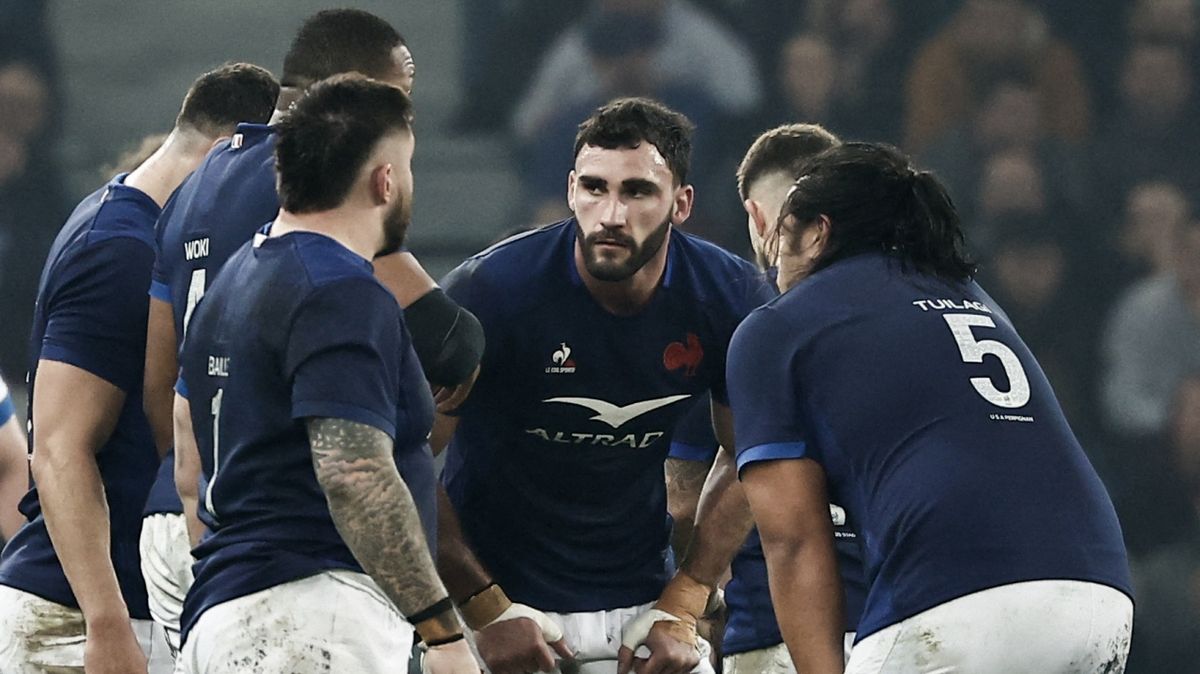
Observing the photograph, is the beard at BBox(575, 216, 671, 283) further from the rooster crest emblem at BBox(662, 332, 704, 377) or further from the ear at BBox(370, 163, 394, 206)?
the ear at BBox(370, 163, 394, 206)

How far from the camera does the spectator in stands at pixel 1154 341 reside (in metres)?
7.32

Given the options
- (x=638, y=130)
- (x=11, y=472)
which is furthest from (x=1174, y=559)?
(x=11, y=472)

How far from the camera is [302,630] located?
293 centimetres

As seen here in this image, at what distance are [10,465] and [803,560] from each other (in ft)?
7.96

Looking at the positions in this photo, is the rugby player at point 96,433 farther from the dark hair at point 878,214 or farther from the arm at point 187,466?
the dark hair at point 878,214

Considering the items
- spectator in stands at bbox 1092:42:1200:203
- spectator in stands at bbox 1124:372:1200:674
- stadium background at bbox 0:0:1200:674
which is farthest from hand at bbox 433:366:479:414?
spectator in stands at bbox 1092:42:1200:203

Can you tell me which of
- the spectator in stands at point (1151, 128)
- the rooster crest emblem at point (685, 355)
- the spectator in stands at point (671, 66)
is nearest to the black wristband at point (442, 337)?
the rooster crest emblem at point (685, 355)

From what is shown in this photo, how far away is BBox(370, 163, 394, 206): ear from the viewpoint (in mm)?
3070

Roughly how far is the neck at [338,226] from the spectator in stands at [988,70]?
494cm

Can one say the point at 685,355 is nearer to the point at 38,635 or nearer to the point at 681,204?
the point at 681,204

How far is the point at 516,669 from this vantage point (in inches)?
161

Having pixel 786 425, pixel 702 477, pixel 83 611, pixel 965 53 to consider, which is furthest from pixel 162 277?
pixel 965 53

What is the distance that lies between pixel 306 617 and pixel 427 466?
13.9 inches

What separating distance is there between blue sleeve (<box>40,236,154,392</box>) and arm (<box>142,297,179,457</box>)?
0.05 m
